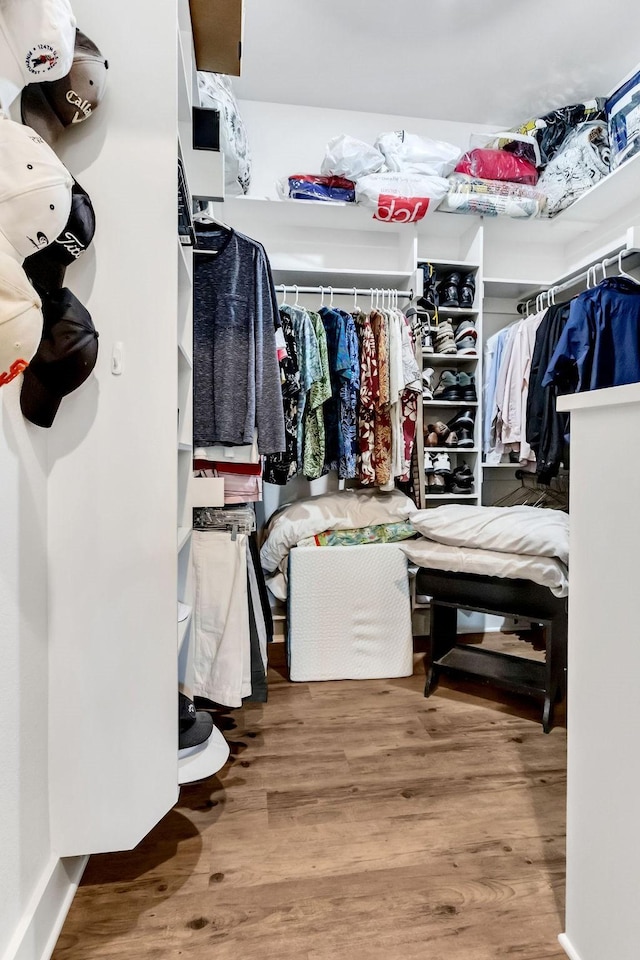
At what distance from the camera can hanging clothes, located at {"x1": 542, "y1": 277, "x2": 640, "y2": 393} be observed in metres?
1.94

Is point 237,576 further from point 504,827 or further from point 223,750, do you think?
point 504,827

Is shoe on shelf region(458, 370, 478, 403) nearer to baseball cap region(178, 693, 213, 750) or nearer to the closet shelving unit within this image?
the closet shelving unit

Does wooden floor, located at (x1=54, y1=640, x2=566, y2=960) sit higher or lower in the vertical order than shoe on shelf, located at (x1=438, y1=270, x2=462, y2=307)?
lower

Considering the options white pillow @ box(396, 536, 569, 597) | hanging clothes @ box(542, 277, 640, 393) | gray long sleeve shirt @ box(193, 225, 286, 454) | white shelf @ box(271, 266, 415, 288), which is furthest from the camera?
white shelf @ box(271, 266, 415, 288)

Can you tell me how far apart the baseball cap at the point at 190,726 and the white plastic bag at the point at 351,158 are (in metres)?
2.35

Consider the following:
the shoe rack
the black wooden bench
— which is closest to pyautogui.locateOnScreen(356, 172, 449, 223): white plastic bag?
the shoe rack

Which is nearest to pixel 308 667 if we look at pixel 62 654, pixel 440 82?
pixel 62 654

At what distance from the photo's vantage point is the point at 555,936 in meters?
0.99

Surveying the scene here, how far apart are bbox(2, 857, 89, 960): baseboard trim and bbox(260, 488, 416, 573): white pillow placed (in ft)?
4.32

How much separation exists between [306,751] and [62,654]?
980mm

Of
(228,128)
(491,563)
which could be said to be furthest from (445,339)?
(228,128)

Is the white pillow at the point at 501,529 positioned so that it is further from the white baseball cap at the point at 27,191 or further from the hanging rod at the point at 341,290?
the white baseball cap at the point at 27,191

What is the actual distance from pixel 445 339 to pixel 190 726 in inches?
83.1

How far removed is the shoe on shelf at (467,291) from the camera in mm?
2555
